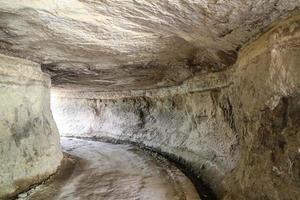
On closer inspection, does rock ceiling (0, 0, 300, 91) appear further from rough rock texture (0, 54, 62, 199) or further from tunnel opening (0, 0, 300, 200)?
rough rock texture (0, 54, 62, 199)

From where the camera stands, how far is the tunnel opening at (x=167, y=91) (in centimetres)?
237

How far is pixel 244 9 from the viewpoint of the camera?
2338mm

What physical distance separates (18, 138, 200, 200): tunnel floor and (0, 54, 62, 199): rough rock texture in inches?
8.2

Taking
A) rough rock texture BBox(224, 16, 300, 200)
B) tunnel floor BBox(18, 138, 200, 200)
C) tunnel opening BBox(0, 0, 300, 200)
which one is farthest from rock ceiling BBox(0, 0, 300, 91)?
tunnel floor BBox(18, 138, 200, 200)

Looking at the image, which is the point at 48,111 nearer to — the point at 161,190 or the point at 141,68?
the point at 141,68

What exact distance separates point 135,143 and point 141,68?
2.88m

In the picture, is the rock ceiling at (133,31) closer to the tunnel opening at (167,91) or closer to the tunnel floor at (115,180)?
the tunnel opening at (167,91)

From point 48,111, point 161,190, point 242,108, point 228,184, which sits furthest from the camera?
point 48,111

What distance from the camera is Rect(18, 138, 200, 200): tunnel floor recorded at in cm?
372

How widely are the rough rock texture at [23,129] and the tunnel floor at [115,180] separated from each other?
209mm

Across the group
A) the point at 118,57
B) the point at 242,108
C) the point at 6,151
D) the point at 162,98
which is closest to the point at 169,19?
Result: the point at 242,108

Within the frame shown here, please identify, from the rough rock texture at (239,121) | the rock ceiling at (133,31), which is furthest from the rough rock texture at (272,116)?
the rock ceiling at (133,31)

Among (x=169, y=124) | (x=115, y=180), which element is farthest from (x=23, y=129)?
(x=169, y=124)

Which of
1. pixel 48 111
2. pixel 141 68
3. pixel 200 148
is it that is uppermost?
pixel 141 68
